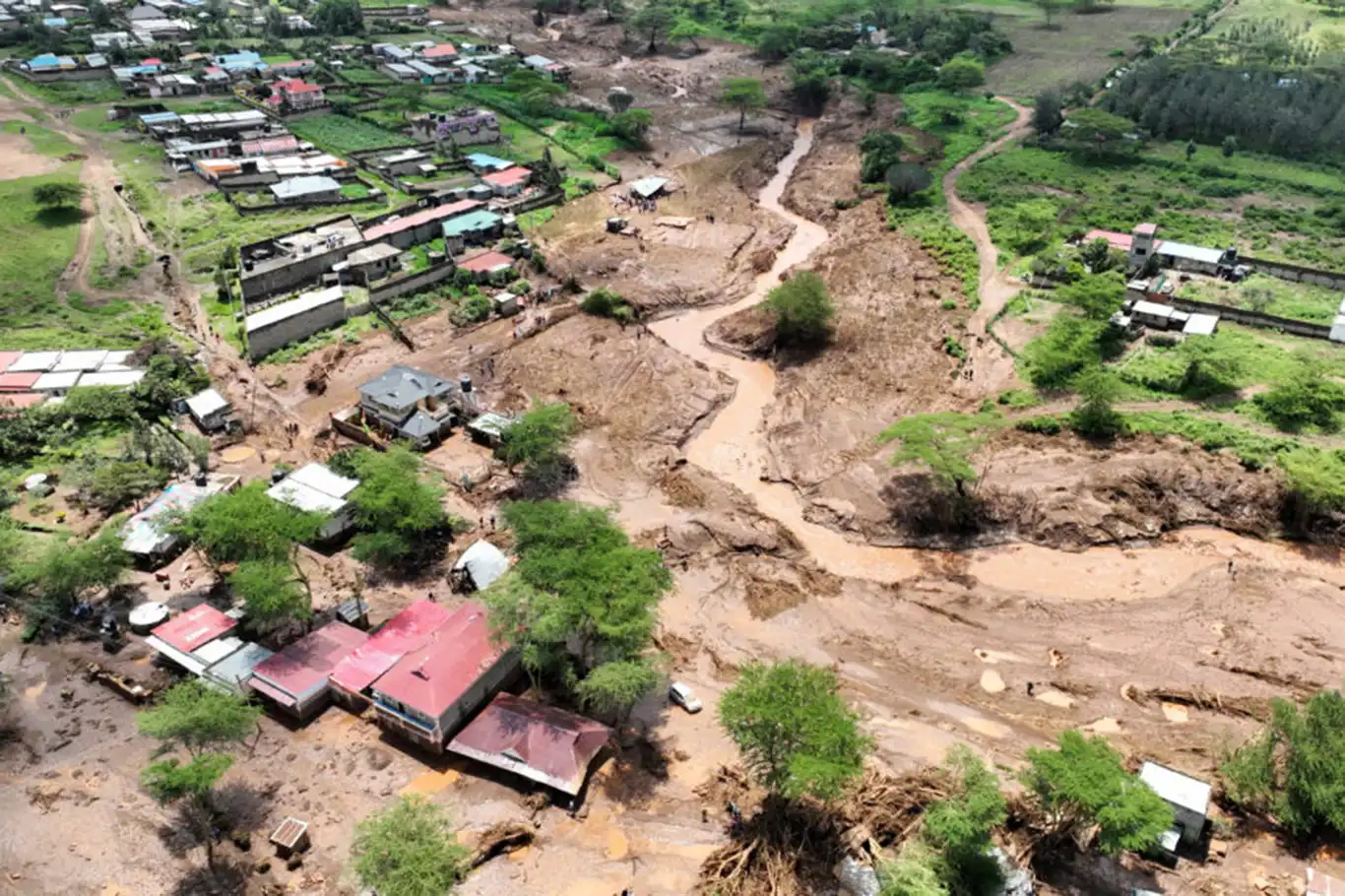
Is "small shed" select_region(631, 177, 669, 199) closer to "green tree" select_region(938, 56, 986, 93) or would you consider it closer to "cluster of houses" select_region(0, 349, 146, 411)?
"cluster of houses" select_region(0, 349, 146, 411)

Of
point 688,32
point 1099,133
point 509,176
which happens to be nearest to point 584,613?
point 509,176

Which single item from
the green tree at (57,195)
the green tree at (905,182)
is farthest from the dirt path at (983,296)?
the green tree at (57,195)

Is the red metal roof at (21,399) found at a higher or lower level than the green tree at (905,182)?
lower

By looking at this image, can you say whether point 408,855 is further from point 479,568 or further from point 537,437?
point 537,437

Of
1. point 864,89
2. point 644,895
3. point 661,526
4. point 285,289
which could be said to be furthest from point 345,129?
point 644,895

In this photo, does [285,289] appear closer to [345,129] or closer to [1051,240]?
[345,129]

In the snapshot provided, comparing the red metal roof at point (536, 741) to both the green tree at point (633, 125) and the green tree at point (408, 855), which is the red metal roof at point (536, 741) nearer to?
the green tree at point (408, 855)
